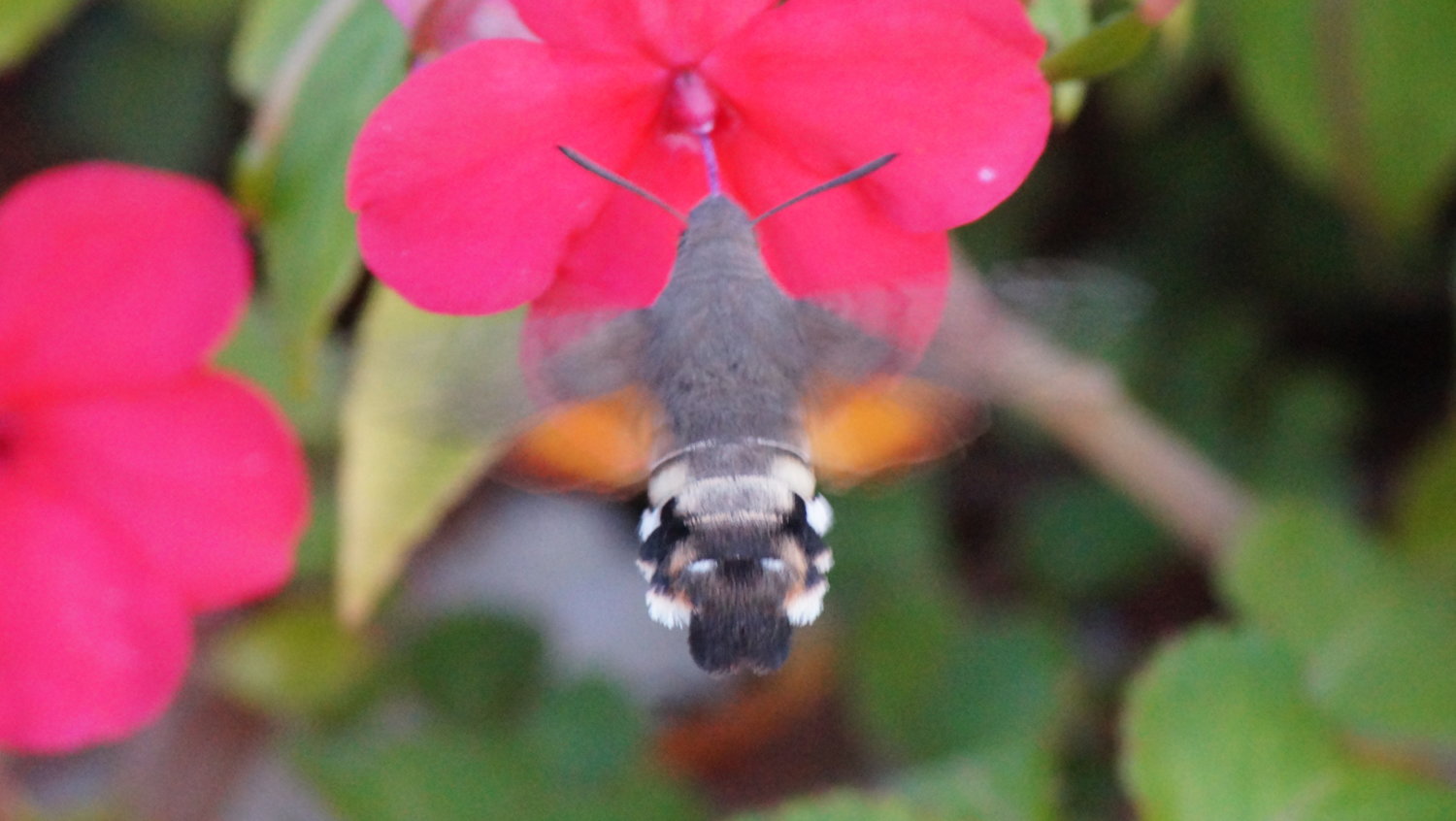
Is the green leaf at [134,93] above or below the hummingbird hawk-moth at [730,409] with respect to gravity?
below

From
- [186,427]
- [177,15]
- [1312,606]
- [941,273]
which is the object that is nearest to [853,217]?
[941,273]

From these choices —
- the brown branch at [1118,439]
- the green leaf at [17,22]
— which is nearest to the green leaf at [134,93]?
the green leaf at [17,22]

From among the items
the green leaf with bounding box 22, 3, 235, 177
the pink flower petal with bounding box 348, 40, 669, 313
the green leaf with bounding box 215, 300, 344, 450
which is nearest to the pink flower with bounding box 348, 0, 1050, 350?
the pink flower petal with bounding box 348, 40, 669, 313

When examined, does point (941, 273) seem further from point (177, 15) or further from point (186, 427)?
point (177, 15)

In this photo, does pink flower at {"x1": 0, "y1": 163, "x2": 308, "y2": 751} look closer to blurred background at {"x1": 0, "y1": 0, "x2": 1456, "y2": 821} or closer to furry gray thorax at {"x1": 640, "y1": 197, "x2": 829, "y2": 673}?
blurred background at {"x1": 0, "y1": 0, "x2": 1456, "y2": 821}

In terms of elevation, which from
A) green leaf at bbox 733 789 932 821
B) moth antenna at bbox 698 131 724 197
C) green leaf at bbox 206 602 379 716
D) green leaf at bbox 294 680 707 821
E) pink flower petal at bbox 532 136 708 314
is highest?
moth antenna at bbox 698 131 724 197

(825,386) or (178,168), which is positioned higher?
(825,386)

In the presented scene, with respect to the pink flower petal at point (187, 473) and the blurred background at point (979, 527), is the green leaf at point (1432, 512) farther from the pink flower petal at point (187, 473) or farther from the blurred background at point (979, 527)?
the pink flower petal at point (187, 473)

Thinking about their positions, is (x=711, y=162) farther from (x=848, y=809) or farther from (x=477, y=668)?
(x=477, y=668)
